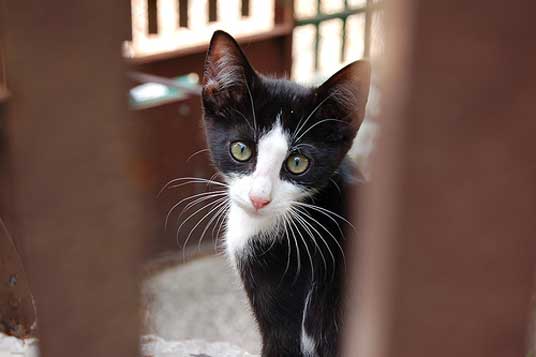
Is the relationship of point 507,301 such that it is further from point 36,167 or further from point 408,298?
point 36,167

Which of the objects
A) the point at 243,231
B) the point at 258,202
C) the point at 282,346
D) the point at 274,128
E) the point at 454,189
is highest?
the point at 454,189

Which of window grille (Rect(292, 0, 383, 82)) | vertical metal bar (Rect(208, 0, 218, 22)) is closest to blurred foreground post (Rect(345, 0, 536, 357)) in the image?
vertical metal bar (Rect(208, 0, 218, 22))

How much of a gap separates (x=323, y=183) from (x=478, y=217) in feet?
3.82

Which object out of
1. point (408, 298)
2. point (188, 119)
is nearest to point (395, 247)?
point (408, 298)

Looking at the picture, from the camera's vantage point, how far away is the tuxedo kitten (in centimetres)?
180

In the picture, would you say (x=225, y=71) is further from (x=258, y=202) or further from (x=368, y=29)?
(x=368, y=29)

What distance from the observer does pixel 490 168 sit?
711 mm

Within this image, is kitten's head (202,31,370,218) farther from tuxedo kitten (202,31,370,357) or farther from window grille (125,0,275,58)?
window grille (125,0,275,58)

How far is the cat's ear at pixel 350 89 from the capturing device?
5.77 feet

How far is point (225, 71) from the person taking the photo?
1.87 m

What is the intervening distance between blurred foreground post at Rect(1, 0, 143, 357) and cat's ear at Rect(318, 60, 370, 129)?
1067mm

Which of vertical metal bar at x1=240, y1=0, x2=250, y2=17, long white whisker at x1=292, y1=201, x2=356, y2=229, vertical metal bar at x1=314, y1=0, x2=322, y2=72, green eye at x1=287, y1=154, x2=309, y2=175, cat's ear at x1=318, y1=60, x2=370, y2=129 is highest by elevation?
cat's ear at x1=318, y1=60, x2=370, y2=129

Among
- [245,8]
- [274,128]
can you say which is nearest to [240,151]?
[274,128]

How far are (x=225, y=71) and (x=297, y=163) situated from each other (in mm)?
289
